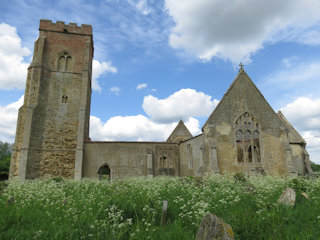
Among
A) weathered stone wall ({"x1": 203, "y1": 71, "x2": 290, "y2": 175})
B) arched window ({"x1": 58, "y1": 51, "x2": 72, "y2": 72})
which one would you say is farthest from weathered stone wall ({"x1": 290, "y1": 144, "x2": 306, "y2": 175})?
arched window ({"x1": 58, "y1": 51, "x2": 72, "y2": 72})

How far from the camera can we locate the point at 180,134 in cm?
2947

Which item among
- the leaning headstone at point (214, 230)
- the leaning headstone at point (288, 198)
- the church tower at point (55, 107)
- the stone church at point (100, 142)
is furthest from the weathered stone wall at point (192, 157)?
the leaning headstone at point (214, 230)

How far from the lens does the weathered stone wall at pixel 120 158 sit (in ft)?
66.0

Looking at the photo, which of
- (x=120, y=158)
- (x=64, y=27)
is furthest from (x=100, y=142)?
(x=64, y=27)

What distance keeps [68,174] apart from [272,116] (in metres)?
19.9

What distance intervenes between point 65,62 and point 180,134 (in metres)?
17.2

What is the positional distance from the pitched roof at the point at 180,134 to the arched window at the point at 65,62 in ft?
50.8

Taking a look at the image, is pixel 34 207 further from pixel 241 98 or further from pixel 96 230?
pixel 241 98

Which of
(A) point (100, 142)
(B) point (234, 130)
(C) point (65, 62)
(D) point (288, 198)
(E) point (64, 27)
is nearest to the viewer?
(D) point (288, 198)

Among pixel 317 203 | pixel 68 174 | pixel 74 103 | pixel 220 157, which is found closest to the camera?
pixel 317 203

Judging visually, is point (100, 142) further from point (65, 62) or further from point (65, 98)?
point (65, 62)

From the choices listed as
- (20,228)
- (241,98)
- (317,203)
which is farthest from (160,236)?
(241,98)

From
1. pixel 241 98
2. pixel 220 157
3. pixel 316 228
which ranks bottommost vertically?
pixel 316 228

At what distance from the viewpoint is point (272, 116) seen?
1833 centimetres
